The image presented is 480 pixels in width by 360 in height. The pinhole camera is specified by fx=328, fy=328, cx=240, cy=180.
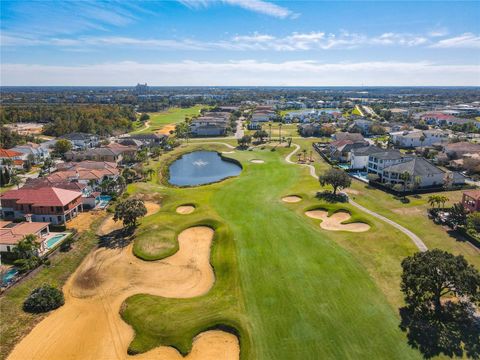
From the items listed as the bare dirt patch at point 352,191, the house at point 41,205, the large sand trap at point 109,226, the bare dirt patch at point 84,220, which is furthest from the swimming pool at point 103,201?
the bare dirt patch at point 352,191

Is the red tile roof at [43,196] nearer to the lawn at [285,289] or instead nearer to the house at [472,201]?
the lawn at [285,289]

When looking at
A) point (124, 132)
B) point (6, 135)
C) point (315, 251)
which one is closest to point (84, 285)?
point (315, 251)

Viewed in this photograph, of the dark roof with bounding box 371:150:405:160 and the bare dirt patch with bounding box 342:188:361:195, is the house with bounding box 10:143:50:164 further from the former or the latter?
the dark roof with bounding box 371:150:405:160

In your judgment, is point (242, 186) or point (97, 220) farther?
point (242, 186)

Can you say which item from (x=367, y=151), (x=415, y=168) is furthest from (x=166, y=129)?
(x=415, y=168)

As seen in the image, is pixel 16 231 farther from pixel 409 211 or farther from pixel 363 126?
pixel 363 126

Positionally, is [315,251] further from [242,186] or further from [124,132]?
[124,132]
